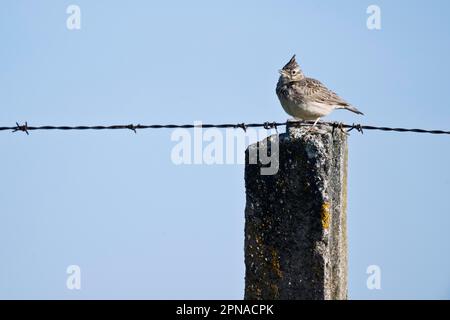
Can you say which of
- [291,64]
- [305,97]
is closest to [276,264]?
[305,97]

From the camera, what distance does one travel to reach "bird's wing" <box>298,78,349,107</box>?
1050 centimetres

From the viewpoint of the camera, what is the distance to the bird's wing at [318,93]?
10.5m

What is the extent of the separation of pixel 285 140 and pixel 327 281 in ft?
Answer: 3.09

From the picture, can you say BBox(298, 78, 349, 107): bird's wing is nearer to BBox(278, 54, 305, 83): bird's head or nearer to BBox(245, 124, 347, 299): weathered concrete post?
BBox(278, 54, 305, 83): bird's head

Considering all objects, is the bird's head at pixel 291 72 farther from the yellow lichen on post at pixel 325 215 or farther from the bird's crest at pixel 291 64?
the yellow lichen on post at pixel 325 215

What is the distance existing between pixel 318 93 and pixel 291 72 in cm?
76

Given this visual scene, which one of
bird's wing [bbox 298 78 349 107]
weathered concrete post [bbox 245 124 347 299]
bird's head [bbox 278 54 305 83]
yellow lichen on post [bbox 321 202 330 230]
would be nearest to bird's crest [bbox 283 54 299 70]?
bird's head [bbox 278 54 305 83]

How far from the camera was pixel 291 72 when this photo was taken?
11.2 metres

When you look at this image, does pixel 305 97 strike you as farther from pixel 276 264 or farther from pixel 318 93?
pixel 276 264

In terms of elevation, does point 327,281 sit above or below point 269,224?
below
